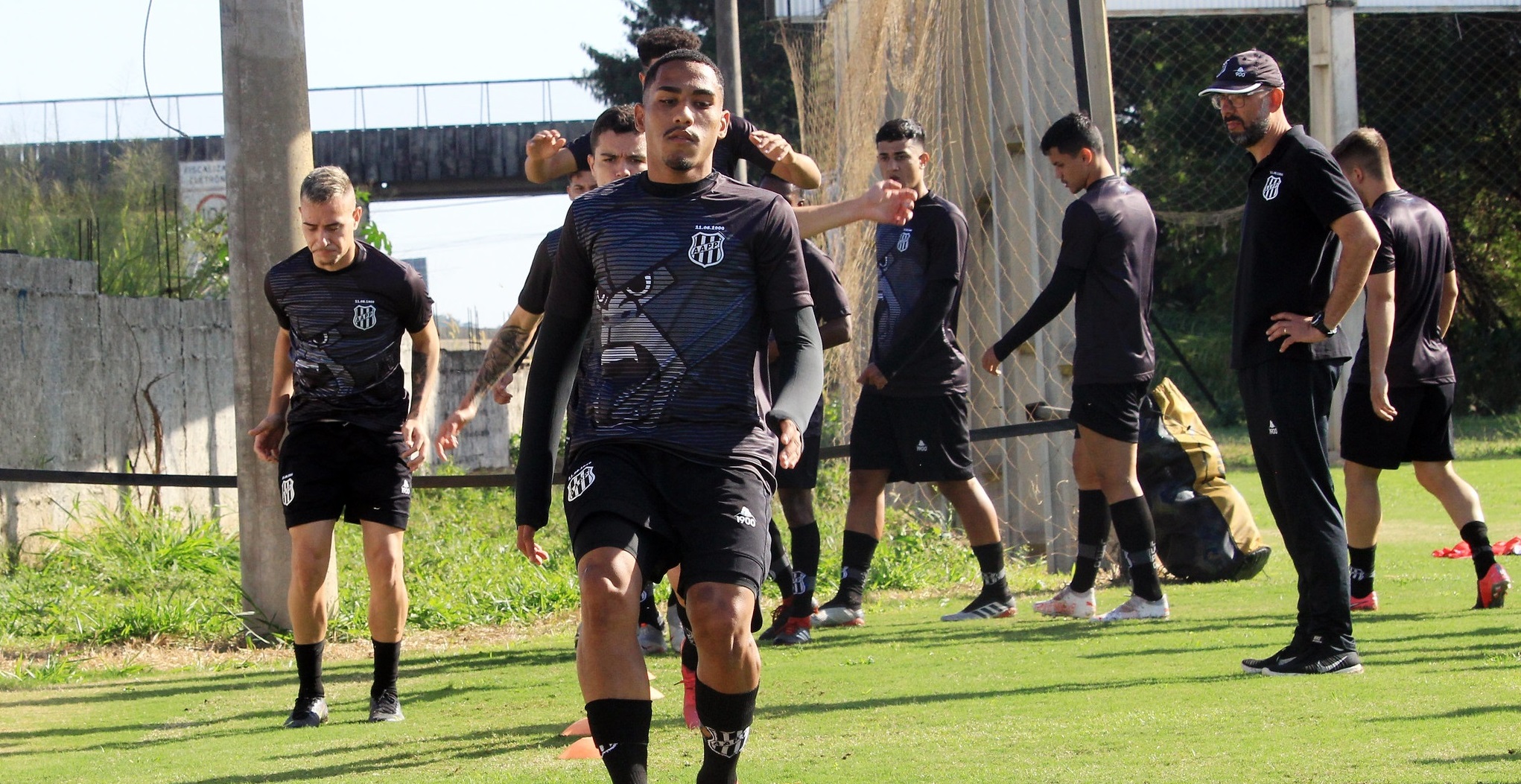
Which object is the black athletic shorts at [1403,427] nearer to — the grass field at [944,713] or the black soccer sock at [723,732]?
the grass field at [944,713]

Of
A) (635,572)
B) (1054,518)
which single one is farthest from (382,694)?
(1054,518)

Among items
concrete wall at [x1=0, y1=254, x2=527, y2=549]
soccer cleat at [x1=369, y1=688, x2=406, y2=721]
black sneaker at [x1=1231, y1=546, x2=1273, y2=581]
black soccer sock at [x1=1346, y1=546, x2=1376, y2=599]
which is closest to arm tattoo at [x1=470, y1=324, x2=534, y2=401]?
soccer cleat at [x1=369, y1=688, x2=406, y2=721]

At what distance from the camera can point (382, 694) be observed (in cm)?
568

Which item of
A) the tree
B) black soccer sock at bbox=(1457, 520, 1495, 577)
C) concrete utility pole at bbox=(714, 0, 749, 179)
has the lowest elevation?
black soccer sock at bbox=(1457, 520, 1495, 577)

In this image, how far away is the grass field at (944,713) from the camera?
412cm

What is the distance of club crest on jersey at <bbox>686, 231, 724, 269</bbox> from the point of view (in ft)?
12.3

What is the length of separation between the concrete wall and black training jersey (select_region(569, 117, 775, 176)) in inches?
215

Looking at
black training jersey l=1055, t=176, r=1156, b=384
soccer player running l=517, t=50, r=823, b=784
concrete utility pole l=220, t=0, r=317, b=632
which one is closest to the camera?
soccer player running l=517, t=50, r=823, b=784

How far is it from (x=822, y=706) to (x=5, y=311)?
752 cm

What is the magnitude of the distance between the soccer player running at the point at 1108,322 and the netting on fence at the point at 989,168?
251cm

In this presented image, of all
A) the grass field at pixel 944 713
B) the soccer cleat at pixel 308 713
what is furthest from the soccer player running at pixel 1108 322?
the soccer cleat at pixel 308 713

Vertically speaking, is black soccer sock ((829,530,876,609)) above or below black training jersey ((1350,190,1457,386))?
below

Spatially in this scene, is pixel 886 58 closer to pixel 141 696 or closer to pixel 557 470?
pixel 557 470

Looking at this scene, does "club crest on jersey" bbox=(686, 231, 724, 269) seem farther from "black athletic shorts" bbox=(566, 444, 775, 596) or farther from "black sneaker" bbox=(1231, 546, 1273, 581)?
"black sneaker" bbox=(1231, 546, 1273, 581)
